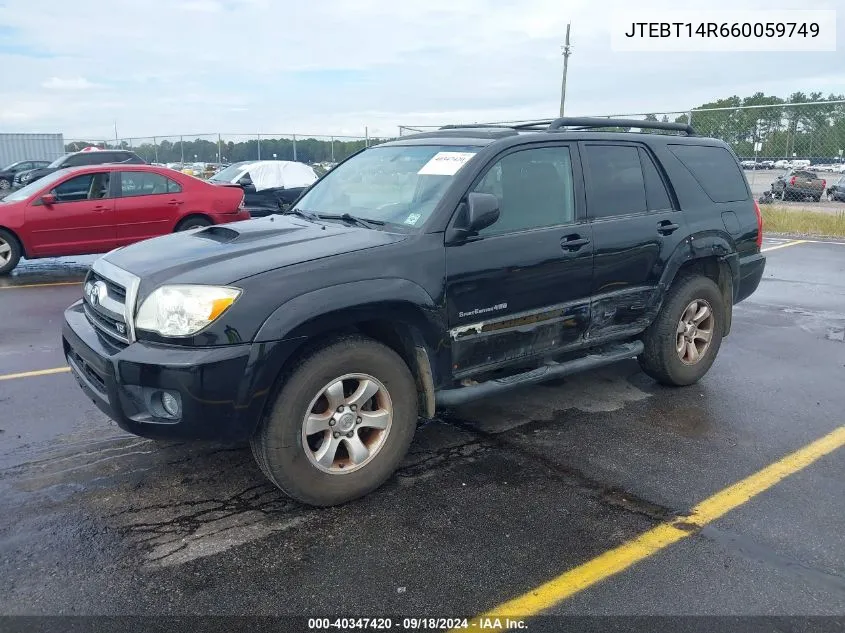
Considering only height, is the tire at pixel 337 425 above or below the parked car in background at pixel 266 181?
below

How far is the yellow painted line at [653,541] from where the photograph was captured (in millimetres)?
2662

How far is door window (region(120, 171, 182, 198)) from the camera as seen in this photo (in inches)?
398

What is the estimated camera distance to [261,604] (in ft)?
8.66

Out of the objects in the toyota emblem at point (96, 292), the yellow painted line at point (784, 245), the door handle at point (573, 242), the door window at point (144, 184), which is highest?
the door window at point (144, 184)

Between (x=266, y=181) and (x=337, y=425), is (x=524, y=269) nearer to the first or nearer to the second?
(x=337, y=425)

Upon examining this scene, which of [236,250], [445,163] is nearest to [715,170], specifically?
[445,163]

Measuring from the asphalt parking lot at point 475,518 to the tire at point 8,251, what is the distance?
18.2 ft

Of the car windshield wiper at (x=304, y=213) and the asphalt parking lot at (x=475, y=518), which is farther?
the car windshield wiper at (x=304, y=213)

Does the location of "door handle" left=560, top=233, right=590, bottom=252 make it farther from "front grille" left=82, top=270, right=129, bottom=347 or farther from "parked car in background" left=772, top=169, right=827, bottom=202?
"parked car in background" left=772, top=169, right=827, bottom=202

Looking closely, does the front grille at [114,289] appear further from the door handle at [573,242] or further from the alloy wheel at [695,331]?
the alloy wheel at [695,331]

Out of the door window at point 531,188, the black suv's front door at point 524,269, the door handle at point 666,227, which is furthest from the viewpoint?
the door handle at point 666,227

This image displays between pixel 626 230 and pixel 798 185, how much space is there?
23.6 m

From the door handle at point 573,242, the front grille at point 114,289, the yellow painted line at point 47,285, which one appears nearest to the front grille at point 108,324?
the front grille at point 114,289

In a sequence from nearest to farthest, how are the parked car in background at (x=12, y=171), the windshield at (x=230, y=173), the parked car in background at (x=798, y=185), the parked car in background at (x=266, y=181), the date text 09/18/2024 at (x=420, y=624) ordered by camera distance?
the date text 09/18/2024 at (x=420, y=624), the parked car in background at (x=266, y=181), the windshield at (x=230, y=173), the parked car in background at (x=798, y=185), the parked car in background at (x=12, y=171)
